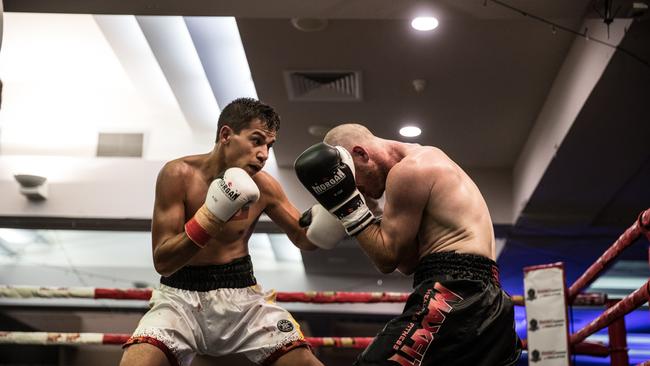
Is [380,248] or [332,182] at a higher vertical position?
[332,182]

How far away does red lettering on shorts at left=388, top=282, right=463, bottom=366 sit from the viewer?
6.68ft

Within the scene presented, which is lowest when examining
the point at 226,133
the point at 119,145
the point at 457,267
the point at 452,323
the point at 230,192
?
the point at 452,323

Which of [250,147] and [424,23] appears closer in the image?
[250,147]

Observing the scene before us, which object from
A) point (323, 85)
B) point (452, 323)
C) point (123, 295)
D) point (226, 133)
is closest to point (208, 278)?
point (226, 133)

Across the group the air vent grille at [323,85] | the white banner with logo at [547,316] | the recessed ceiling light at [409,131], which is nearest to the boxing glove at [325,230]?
the white banner with logo at [547,316]

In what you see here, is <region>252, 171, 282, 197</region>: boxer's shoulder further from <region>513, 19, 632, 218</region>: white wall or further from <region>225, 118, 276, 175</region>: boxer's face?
<region>513, 19, 632, 218</region>: white wall

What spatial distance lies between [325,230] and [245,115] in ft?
1.61

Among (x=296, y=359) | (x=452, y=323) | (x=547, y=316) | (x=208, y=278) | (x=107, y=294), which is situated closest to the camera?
(x=452, y=323)

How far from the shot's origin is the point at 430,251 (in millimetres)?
2191

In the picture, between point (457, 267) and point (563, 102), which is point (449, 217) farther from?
point (563, 102)

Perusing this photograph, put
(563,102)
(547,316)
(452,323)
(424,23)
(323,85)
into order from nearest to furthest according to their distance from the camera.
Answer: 1. (452,323)
2. (547,316)
3. (424,23)
4. (563,102)
5. (323,85)

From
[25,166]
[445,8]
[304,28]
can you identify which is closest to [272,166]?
[25,166]

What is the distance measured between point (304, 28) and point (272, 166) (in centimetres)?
240

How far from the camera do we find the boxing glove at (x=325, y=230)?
8.32 ft
